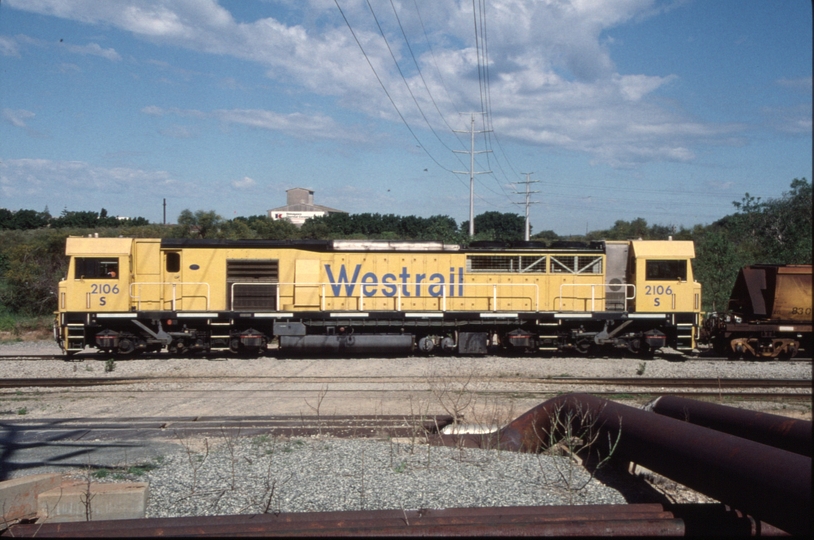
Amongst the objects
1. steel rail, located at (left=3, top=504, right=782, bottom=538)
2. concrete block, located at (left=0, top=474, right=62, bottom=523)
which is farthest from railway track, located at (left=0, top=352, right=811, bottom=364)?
steel rail, located at (left=3, top=504, right=782, bottom=538)

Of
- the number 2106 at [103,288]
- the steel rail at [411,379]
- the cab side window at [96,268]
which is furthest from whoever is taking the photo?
the cab side window at [96,268]

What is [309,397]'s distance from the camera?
40.2ft

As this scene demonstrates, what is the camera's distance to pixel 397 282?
1805 centimetres

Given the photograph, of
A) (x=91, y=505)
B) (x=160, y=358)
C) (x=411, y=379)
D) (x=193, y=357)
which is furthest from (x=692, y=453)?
(x=160, y=358)

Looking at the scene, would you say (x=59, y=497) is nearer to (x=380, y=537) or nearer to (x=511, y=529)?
(x=380, y=537)

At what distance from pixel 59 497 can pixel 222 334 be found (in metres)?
11.9

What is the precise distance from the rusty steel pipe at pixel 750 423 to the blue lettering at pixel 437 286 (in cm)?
1026

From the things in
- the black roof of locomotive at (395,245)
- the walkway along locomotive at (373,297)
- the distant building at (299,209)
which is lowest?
the walkway along locomotive at (373,297)

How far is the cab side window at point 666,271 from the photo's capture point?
694 inches

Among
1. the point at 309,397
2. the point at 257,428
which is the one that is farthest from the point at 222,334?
the point at 257,428

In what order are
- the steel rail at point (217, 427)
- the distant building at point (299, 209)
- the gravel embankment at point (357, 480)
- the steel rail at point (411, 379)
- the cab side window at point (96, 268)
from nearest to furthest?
the gravel embankment at point (357, 480) < the steel rail at point (217, 427) < the steel rail at point (411, 379) < the cab side window at point (96, 268) < the distant building at point (299, 209)

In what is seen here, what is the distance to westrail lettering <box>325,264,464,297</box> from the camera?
58.9 ft

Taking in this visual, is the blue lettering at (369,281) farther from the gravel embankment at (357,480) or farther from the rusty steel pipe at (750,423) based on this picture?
the rusty steel pipe at (750,423)

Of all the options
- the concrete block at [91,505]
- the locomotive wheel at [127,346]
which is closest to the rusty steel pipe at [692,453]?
the concrete block at [91,505]
